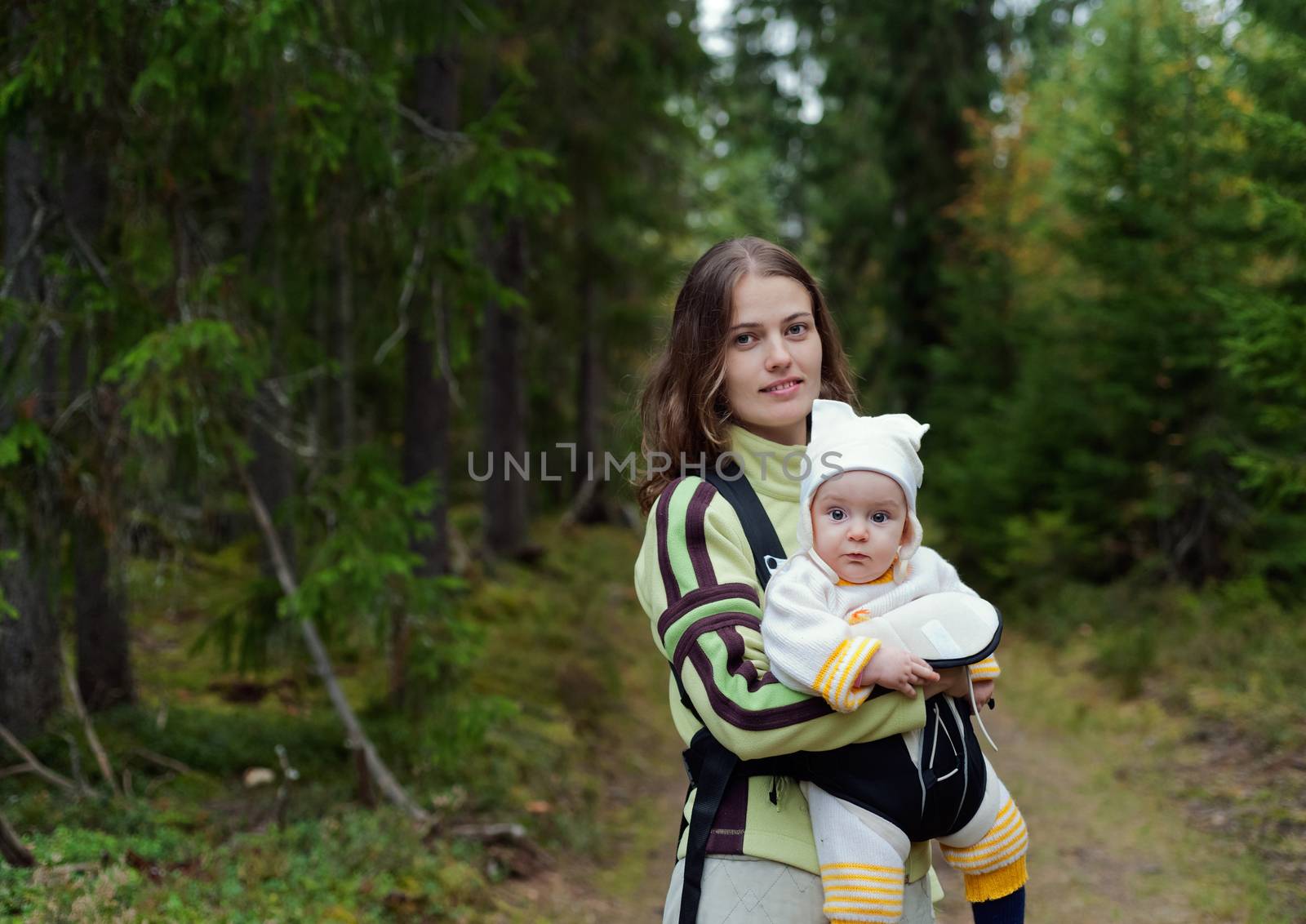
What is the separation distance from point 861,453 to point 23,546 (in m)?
4.37

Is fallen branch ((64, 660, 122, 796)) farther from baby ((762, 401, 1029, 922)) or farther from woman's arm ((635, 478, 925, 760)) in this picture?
baby ((762, 401, 1029, 922))

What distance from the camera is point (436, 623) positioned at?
6.08m

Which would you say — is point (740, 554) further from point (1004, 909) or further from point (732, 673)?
point (1004, 909)

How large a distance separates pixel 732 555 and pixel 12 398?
4001 millimetres

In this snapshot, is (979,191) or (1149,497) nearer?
(1149,497)

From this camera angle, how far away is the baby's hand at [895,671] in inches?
78.6

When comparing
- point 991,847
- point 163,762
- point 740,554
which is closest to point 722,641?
point 740,554

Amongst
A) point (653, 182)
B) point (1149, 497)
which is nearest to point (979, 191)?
point (653, 182)

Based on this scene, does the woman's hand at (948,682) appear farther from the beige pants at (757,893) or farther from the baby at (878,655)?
the beige pants at (757,893)

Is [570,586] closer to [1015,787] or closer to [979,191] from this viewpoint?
[1015,787]

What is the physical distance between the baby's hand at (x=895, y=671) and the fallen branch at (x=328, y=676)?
13.0 feet

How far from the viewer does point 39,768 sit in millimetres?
4910

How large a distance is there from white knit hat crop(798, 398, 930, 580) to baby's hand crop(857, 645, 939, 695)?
0.78 feet

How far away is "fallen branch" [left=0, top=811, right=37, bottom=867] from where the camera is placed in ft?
13.4
